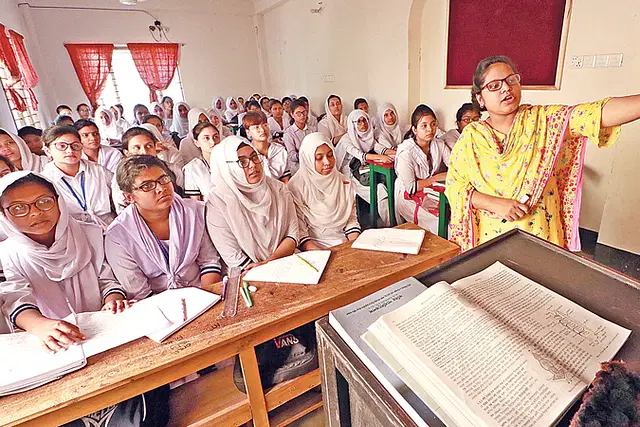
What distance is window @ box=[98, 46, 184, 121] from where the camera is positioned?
7.46 metres

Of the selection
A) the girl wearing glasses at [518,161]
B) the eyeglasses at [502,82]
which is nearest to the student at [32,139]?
the girl wearing glasses at [518,161]

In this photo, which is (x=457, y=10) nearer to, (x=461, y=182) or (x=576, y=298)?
(x=461, y=182)

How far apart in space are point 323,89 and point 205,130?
3.57m

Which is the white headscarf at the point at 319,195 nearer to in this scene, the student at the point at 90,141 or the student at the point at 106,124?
the student at the point at 90,141

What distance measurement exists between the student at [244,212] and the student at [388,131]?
7.96 feet

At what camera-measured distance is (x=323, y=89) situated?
19.8ft

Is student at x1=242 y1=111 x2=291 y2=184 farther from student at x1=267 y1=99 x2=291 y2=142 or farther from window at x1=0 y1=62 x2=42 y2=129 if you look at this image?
window at x1=0 y1=62 x2=42 y2=129

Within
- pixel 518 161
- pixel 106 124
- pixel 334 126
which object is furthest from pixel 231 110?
pixel 518 161

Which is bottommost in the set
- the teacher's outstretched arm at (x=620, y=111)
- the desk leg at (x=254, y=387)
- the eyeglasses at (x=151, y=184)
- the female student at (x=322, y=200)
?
the desk leg at (x=254, y=387)

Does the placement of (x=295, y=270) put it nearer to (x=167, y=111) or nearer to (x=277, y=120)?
(x=277, y=120)

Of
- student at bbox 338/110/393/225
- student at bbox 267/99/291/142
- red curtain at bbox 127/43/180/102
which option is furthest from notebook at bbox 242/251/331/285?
red curtain at bbox 127/43/180/102

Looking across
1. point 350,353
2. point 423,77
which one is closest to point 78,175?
point 350,353

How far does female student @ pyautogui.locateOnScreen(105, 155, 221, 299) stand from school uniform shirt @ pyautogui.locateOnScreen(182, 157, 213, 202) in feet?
4.00

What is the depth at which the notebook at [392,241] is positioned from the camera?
1.24 meters
